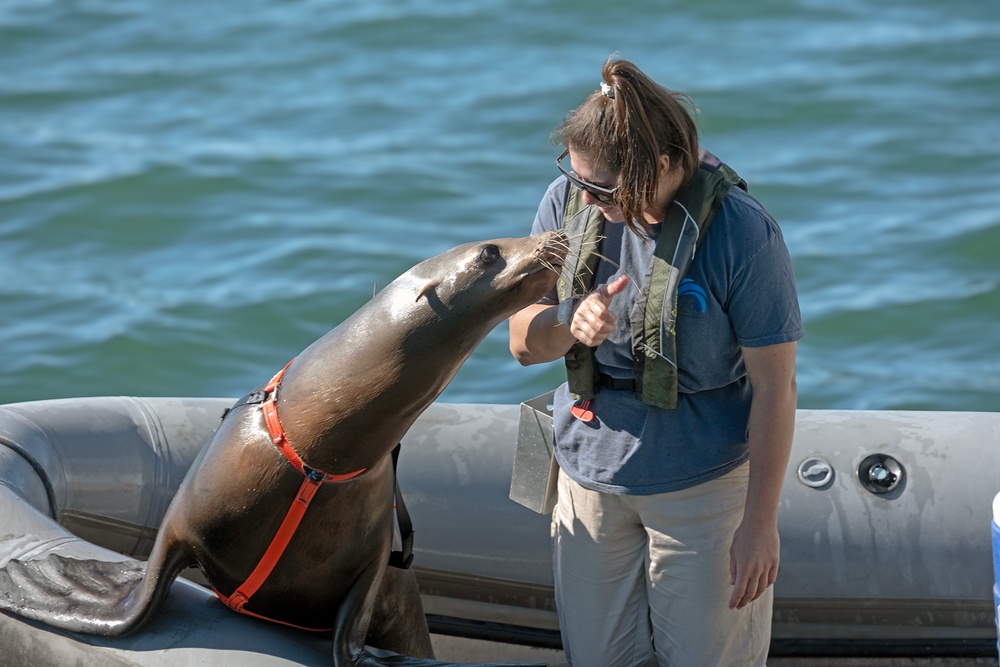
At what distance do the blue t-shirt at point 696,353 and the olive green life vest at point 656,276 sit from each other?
0.03m

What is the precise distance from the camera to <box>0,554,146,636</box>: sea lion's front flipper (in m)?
3.10

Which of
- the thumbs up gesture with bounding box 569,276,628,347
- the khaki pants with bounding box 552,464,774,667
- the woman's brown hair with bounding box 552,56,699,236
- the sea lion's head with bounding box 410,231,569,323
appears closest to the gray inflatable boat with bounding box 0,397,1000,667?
the khaki pants with bounding box 552,464,774,667

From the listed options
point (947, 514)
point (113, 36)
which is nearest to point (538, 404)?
point (947, 514)

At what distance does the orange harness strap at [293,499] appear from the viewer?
302 centimetres

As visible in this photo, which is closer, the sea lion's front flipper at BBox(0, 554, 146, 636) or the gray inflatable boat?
the sea lion's front flipper at BBox(0, 554, 146, 636)

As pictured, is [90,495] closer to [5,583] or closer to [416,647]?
[5,583]

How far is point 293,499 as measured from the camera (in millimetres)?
3023

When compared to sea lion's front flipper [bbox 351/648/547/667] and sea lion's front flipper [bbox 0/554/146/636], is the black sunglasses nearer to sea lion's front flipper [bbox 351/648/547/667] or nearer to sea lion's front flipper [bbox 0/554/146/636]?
sea lion's front flipper [bbox 351/648/547/667]

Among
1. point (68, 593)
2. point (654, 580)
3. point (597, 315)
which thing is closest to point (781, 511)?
point (654, 580)

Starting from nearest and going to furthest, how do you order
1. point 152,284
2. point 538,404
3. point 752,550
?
point 752,550 → point 538,404 → point 152,284

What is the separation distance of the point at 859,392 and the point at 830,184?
2.89 meters

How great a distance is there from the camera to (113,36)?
12570 millimetres

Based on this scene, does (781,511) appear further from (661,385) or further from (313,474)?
(313,474)

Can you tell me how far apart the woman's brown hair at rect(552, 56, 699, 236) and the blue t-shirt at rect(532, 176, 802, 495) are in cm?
18
